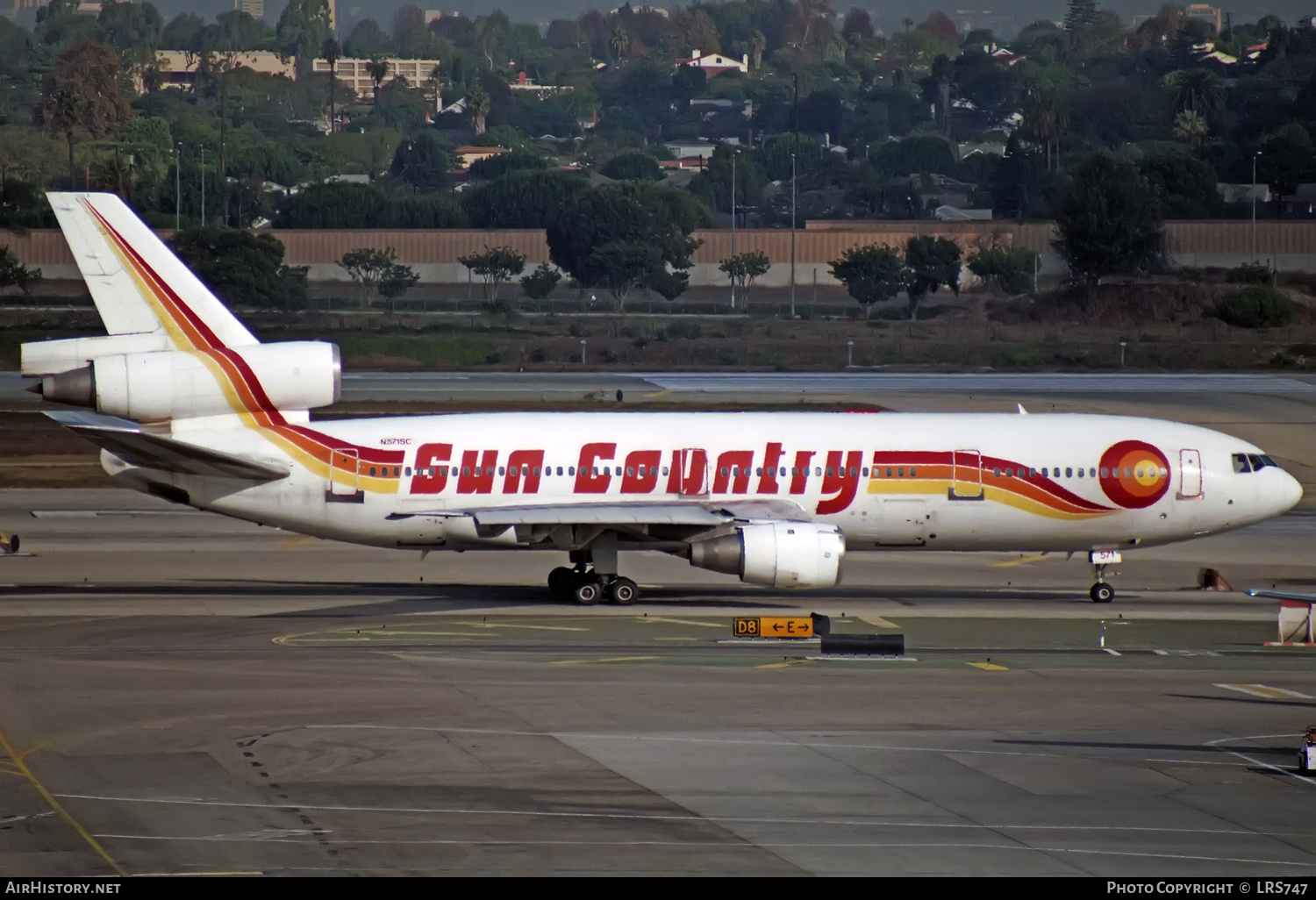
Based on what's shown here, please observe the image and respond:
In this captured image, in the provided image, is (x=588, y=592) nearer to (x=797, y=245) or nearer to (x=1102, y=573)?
(x=1102, y=573)

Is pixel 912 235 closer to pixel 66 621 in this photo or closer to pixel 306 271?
pixel 306 271

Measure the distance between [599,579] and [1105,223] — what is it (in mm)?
115836

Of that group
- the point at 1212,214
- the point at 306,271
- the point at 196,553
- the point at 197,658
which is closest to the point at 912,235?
the point at 1212,214

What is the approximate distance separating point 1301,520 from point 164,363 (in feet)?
118

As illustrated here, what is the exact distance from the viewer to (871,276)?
6088 inches

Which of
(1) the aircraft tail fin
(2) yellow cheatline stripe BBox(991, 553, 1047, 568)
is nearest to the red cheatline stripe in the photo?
(1) the aircraft tail fin

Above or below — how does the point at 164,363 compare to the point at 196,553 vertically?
above

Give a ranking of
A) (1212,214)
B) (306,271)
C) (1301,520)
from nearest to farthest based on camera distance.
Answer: (1301,520) → (306,271) → (1212,214)

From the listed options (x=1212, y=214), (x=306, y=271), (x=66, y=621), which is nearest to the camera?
(x=66, y=621)

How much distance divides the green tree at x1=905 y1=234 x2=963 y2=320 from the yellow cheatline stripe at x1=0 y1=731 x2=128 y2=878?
129 m

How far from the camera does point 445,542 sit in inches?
1672

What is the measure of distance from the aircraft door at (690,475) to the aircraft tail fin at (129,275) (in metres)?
11.2

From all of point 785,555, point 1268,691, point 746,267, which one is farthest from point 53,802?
point 746,267

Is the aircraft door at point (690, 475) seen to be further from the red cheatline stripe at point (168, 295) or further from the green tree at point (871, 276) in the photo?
the green tree at point (871, 276)
